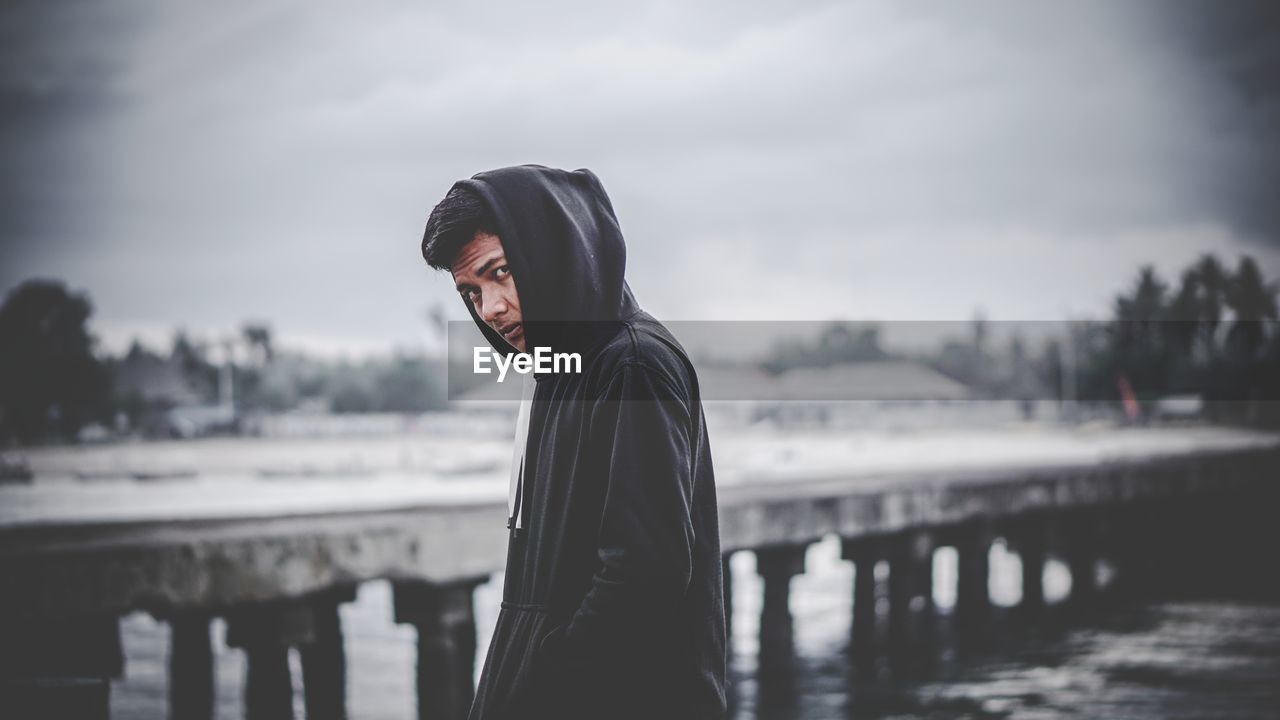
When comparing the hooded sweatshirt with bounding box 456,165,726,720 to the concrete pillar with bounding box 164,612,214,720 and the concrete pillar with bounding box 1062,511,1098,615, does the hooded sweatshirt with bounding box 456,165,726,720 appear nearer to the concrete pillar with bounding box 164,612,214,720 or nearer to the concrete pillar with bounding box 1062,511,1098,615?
the concrete pillar with bounding box 164,612,214,720

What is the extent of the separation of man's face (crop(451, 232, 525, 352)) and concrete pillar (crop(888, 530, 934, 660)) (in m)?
9.79

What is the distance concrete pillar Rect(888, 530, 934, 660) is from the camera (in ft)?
Answer: 37.9

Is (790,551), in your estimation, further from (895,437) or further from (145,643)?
(895,437)

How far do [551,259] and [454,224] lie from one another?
0.20m

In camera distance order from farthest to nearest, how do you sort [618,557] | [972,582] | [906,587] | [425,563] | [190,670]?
[972,582], [906,587], [190,670], [425,563], [618,557]

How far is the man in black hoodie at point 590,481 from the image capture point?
1.95m

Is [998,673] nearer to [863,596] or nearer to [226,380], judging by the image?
[863,596]

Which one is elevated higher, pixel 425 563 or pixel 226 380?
pixel 226 380

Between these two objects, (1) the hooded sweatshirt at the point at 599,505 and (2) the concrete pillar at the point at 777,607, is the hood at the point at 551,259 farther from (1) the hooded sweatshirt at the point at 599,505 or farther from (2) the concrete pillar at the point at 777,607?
(2) the concrete pillar at the point at 777,607

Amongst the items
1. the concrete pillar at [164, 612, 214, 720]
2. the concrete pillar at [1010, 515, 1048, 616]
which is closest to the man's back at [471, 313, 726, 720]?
the concrete pillar at [164, 612, 214, 720]

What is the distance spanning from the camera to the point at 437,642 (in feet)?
23.6

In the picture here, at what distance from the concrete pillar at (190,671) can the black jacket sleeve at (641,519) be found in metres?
7.37

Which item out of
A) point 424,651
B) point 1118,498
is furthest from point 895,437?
point 424,651

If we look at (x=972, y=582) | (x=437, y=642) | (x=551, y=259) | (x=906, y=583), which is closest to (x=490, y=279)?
(x=551, y=259)
